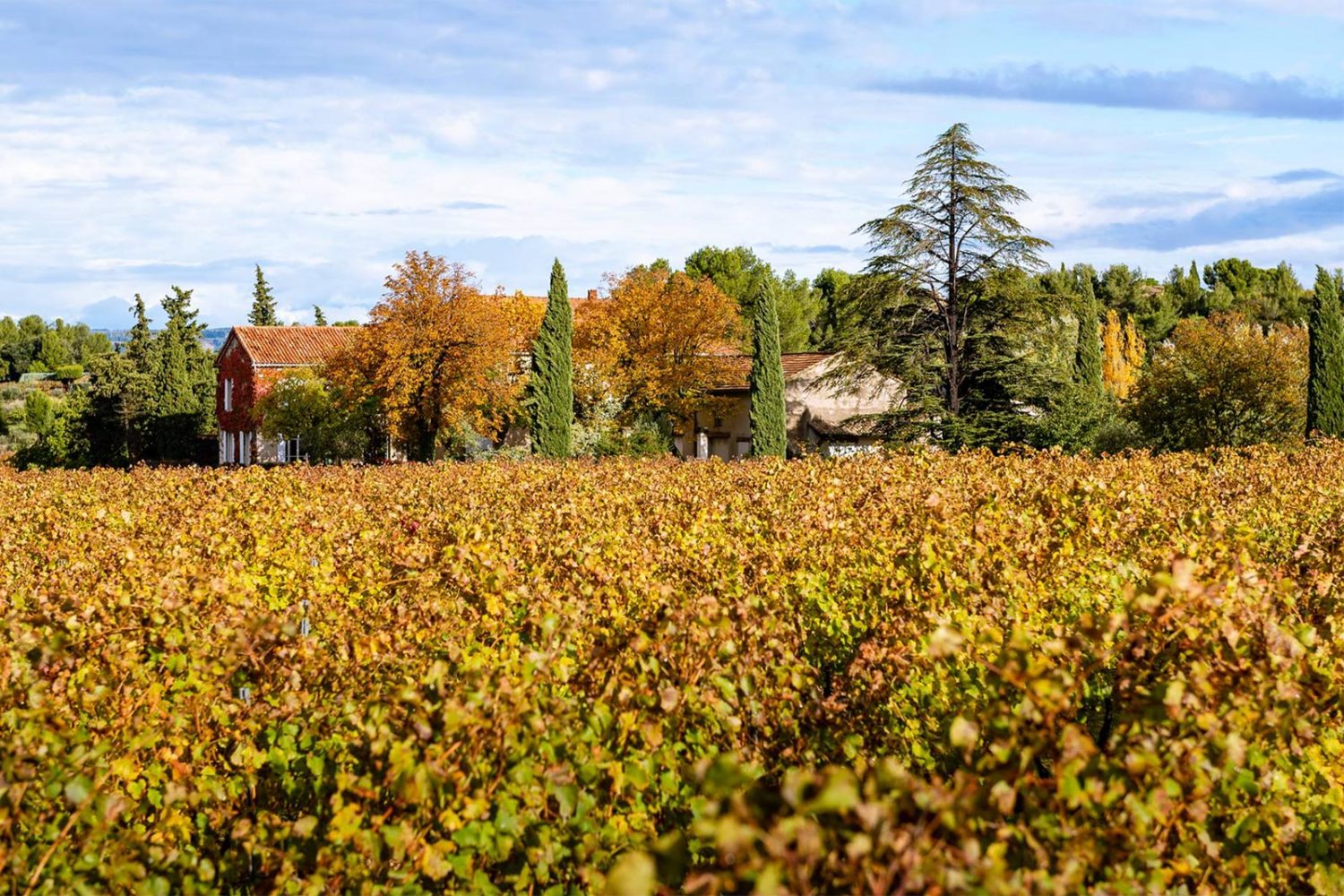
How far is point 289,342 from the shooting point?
173 ft

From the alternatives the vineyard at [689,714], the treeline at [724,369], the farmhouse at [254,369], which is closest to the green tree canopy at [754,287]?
the treeline at [724,369]

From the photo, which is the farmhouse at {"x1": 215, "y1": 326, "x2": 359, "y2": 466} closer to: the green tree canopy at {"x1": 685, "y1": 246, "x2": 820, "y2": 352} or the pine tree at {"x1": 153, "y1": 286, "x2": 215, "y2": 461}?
the pine tree at {"x1": 153, "y1": 286, "x2": 215, "y2": 461}

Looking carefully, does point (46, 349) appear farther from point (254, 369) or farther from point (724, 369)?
point (724, 369)

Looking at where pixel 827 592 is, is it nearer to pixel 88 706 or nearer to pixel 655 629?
pixel 655 629

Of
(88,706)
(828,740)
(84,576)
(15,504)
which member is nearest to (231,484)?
(15,504)

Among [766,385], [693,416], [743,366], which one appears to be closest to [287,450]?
[693,416]

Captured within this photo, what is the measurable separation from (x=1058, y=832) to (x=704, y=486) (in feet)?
36.3

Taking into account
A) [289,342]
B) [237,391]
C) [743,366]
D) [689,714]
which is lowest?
[689,714]

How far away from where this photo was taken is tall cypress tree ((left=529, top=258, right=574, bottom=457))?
39250mm

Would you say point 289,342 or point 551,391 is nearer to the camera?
point 551,391

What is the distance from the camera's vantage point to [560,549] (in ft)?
23.6

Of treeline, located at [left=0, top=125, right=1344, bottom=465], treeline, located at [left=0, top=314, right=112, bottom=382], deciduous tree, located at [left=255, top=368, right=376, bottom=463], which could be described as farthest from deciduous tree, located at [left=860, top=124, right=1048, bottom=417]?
treeline, located at [left=0, top=314, right=112, bottom=382]

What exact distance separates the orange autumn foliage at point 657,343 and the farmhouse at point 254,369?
9694mm

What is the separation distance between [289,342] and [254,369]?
9.07 ft
